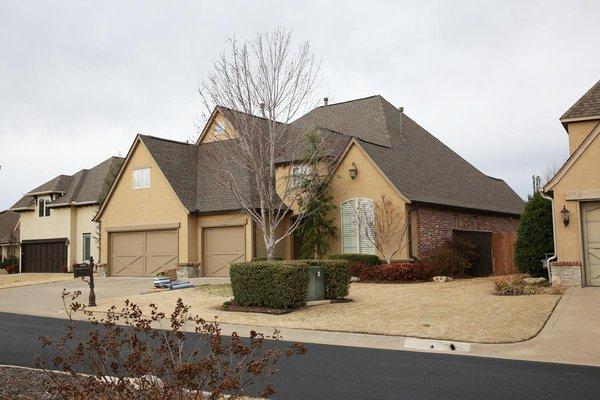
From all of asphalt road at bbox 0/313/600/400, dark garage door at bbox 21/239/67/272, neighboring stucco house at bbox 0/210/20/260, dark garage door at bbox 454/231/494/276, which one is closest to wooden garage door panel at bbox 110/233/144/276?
dark garage door at bbox 21/239/67/272

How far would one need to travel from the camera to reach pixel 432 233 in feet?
86.9

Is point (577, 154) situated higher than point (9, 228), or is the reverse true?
point (577, 154)

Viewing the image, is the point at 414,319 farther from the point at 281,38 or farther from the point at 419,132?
the point at 419,132

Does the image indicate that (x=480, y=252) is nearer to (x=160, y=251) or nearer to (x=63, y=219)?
(x=160, y=251)

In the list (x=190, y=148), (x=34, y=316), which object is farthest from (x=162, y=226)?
(x=34, y=316)

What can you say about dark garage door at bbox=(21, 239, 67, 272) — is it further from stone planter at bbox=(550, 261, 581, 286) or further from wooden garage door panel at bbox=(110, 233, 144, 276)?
stone planter at bbox=(550, 261, 581, 286)

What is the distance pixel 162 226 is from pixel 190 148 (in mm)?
5137

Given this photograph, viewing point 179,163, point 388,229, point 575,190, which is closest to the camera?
point 575,190

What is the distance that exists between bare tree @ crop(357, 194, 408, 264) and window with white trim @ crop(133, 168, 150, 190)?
12.3 metres

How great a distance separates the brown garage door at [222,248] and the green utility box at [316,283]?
10.8 m

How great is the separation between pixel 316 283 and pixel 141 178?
54.6ft

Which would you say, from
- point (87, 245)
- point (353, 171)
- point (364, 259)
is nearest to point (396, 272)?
point (364, 259)

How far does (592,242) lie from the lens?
18516 millimetres

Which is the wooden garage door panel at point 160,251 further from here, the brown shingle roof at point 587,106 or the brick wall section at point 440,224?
the brown shingle roof at point 587,106
